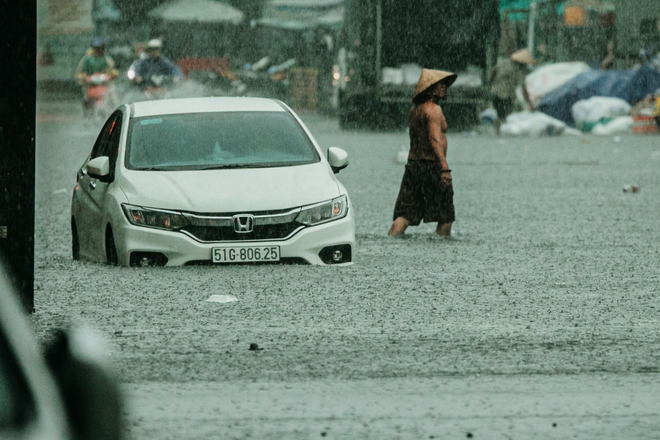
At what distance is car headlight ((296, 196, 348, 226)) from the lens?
33.5 ft

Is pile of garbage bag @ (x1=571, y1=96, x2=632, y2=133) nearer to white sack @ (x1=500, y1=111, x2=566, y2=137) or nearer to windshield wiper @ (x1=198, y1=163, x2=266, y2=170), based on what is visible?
white sack @ (x1=500, y1=111, x2=566, y2=137)

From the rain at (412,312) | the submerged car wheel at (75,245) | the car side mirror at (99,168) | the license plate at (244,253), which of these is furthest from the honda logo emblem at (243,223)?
the submerged car wheel at (75,245)

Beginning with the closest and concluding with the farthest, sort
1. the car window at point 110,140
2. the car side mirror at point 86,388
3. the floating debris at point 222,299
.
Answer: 1. the car side mirror at point 86,388
2. the floating debris at point 222,299
3. the car window at point 110,140

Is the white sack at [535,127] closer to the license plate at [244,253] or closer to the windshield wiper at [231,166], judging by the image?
the windshield wiper at [231,166]

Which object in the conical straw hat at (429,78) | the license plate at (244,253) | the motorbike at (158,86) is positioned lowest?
the motorbike at (158,86)

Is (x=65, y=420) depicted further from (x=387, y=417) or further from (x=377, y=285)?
(x=377, y=285)

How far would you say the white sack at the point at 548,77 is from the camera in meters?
34.7

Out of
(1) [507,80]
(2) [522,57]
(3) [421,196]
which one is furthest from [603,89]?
(3) [421,196]

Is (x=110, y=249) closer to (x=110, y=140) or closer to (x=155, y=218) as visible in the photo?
(x=155, y=218)

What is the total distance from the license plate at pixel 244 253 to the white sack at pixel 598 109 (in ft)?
73.3

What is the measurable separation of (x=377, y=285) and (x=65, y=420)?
718 cm

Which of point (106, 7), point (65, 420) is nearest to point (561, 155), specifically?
point (65, 420)

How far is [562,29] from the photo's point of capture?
130 ft

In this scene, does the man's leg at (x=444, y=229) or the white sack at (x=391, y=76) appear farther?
the white sack at (x=391, y=76)
